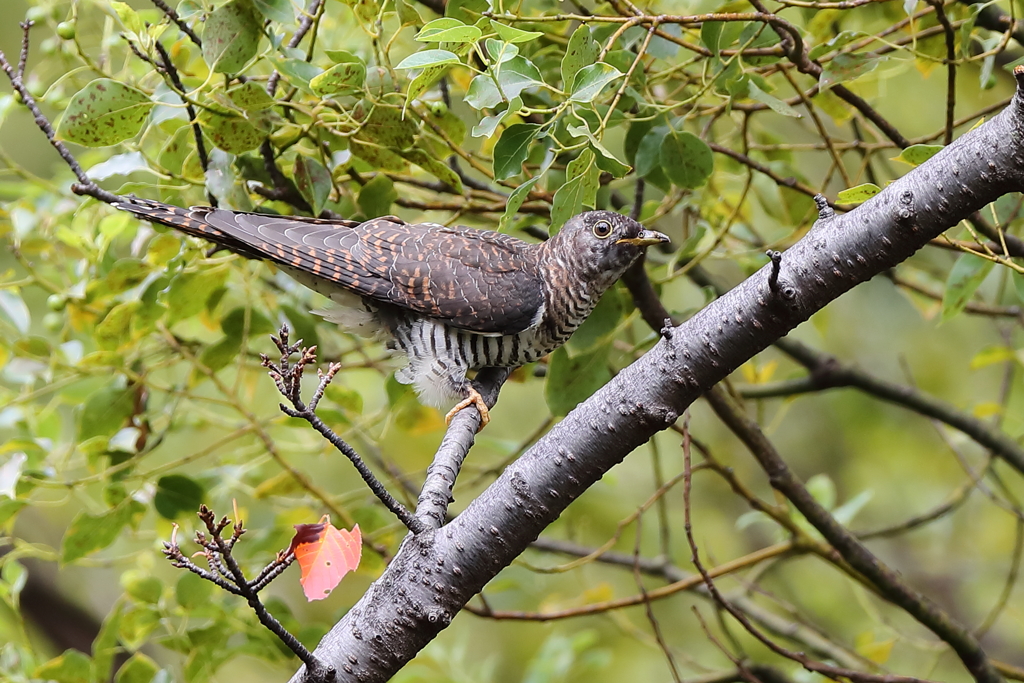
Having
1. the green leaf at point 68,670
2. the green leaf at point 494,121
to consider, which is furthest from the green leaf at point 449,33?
the green leaf at point 68,670

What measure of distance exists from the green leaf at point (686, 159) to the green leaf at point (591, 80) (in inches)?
16.1

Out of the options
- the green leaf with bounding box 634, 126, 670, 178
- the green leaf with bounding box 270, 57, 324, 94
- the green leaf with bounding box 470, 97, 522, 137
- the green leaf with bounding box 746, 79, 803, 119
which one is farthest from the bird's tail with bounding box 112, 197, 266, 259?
the green leaf with bounding box 746, 79, 803, 119

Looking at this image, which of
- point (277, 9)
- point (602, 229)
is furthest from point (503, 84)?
point (602, 229)

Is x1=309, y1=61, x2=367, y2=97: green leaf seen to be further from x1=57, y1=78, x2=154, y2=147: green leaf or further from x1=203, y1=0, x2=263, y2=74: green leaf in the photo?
x1=57, y1=78, x2=154, y2=147: green leaf

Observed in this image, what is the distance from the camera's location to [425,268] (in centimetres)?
225

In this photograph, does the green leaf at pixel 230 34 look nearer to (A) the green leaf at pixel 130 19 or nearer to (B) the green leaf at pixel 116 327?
(A) the green leaf at pixel 130 19

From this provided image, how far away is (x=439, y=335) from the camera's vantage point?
2.28 m

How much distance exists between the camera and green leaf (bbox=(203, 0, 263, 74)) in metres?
1.75

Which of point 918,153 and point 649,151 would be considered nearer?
point 918,153

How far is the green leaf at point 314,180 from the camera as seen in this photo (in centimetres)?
192

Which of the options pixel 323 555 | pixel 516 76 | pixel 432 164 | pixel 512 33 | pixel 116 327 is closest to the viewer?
pixel 323 555

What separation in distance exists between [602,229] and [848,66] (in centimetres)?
67

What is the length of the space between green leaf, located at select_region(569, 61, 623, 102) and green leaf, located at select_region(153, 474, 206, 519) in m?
1.40

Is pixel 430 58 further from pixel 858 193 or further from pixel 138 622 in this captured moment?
pixel 138 622
